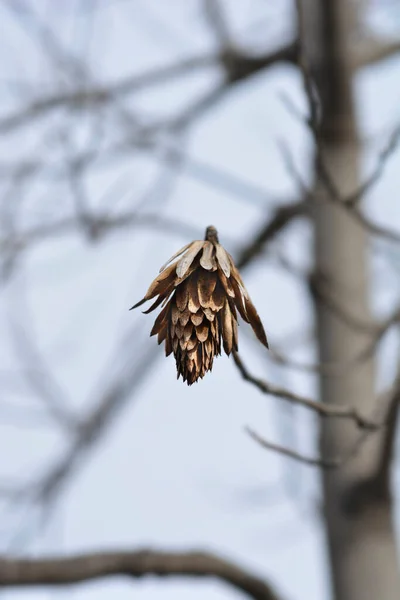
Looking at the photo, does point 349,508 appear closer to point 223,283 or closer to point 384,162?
point 384,162

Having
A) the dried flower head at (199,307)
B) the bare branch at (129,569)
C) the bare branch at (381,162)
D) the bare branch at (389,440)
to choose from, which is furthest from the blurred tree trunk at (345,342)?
the dried flower head at (199,307)

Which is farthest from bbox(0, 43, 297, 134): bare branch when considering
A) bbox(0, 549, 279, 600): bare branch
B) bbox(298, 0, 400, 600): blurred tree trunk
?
bbox(0, 549, 279, 600): bare branch

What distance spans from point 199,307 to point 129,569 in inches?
42.0

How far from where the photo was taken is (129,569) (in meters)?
1.78

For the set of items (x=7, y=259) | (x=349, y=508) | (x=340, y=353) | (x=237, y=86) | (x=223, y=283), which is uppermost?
(x=237, y=86)

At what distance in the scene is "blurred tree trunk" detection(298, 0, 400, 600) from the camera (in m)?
2.16

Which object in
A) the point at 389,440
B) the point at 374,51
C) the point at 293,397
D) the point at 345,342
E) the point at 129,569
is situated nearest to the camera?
the point at 293,397

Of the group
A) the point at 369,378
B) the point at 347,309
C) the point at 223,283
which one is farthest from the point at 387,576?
the point at 223,283

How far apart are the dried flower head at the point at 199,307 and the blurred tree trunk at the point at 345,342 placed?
1.15 m

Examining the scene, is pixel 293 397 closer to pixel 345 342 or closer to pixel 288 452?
pixel 288 452

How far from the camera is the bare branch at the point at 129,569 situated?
1.71 m

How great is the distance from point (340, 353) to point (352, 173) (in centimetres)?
57

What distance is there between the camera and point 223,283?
90 centimetres

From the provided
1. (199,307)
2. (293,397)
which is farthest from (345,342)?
(199,307)
